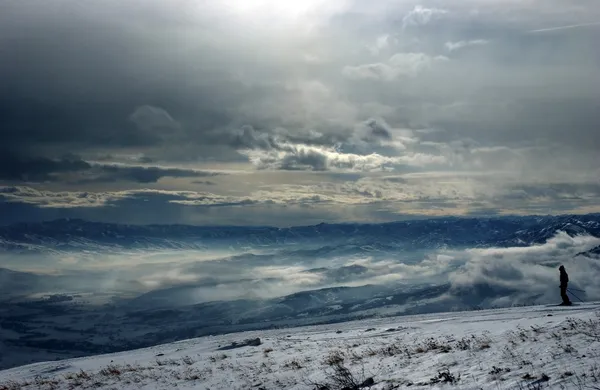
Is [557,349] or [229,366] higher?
[557,349]

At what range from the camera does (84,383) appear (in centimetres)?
2378

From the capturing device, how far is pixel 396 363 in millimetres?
18000

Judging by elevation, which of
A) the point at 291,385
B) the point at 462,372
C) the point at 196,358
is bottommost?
the point at 196,358

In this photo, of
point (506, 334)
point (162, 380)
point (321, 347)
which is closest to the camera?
point (506, 334)

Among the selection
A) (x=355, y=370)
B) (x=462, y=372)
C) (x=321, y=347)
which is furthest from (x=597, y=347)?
(x=321, y=347)

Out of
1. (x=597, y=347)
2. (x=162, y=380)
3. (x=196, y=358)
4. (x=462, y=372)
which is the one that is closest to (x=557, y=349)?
(x=597, y=347)

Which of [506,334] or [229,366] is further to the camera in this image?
[229,366]

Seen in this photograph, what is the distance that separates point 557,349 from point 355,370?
21.7 feet

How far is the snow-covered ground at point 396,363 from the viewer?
1361 cm

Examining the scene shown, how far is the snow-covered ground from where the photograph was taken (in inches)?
536

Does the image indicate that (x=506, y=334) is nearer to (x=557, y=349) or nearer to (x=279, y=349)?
(x=557, y=349)

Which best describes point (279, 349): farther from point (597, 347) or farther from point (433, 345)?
point (597, 347)

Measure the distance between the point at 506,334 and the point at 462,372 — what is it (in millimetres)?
6951

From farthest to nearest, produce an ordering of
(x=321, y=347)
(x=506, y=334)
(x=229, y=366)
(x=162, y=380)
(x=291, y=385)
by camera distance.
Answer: (x=321, y=347) → (x=229, y=366) → (x=162, y=380) → (x=506, y=334) → (x=291, y=385)
